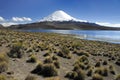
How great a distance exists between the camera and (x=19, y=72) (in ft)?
50.5

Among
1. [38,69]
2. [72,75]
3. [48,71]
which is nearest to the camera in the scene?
[48,71]

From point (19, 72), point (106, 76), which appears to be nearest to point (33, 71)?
point (19, 72)

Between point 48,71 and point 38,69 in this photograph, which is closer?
point 48,71

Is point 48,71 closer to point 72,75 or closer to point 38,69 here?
point 38,69

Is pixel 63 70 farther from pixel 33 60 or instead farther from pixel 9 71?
pixel 9 71

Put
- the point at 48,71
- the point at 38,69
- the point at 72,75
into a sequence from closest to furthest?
1. the point at 48,71
2. the point at 72,75
3. the point at 38,69

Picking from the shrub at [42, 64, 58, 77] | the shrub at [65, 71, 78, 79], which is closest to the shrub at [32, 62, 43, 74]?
the shrub at [42, 64, 58, 77]

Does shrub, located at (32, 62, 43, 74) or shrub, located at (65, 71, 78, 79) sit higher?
shrub, located at (32, 62, 43, 74)

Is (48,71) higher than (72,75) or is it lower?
higher

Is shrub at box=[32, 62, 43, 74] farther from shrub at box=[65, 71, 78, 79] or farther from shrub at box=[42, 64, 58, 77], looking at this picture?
shrub at box=[65, 71, 78, 79]

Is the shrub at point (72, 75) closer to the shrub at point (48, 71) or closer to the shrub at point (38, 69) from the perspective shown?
the shrub at point (48, 71)

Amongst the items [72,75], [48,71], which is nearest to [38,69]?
[48,71]

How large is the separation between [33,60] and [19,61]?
1280 millimetres

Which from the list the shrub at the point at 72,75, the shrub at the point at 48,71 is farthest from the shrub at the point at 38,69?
the shrub at the point at 72,75
